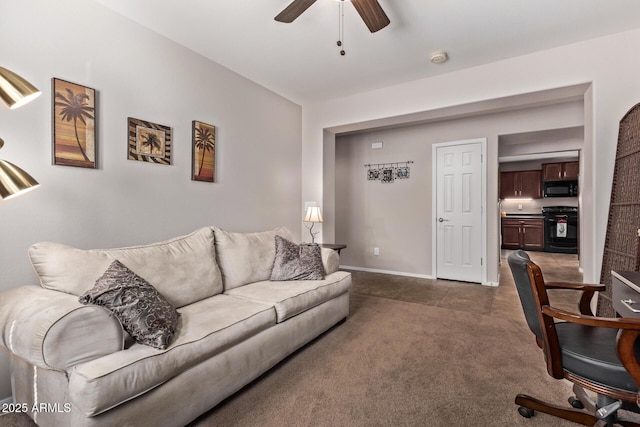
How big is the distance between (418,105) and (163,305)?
3.35 meters

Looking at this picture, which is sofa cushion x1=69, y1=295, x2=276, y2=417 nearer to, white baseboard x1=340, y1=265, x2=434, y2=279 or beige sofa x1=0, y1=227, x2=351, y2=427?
beige sofa x1=0, y1=227, x2=351, y2=427

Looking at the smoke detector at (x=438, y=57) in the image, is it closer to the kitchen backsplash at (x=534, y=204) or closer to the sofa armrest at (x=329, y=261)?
the sofa armrest at (x=329, y=261)

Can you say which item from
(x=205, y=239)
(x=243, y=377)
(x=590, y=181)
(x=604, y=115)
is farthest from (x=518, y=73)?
(x=243, y=377)

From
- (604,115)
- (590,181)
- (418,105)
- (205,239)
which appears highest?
(418,105)

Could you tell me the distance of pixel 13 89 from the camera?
120cm

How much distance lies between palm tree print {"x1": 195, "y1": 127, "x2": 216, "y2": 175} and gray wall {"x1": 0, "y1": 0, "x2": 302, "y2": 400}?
0.10 m

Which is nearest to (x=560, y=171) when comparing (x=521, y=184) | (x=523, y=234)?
(x=521, y=184)

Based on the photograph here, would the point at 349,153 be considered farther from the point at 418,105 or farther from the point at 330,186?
the point at 418,105

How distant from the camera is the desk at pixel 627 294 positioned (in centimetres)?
135

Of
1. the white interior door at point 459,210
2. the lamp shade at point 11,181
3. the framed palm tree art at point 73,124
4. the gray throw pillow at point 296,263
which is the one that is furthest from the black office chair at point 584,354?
the white interior door at point 459,210

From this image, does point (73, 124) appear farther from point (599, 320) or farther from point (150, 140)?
point (599, 320)

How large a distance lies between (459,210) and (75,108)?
14.9 feet

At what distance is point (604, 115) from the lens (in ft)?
9.04

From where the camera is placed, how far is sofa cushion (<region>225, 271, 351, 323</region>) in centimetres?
220
